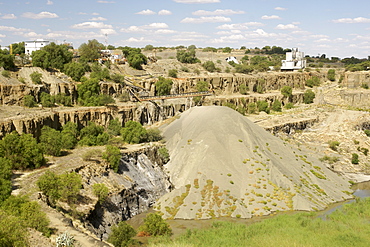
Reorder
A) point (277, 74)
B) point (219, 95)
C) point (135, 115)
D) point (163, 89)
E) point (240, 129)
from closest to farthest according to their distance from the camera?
point (240, 129)
point (135, 115)
point (163, 89)
point (219, 95)
point (277, 74)

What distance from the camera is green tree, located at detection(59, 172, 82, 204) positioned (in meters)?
34.9

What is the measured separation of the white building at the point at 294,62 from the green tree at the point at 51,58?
6980cm

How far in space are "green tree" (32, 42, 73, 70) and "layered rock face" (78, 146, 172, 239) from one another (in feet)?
93.2

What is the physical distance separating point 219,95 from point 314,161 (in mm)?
36526

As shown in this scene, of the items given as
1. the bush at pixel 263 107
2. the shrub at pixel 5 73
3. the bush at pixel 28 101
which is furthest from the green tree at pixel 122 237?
the bush at pixel 263 107

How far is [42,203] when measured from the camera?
33.3m

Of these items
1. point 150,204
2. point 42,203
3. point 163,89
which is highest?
point 163,89

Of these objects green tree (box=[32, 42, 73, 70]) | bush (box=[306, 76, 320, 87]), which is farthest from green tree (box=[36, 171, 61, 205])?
bush (box=[306, 76, 320, 87])

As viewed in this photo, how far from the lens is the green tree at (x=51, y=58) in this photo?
227 feet

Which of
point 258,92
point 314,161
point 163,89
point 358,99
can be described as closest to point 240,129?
point 314,161

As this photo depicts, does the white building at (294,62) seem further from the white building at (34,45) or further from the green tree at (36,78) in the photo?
the green tree at (36,78)

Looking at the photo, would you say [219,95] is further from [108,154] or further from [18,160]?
[18,160]

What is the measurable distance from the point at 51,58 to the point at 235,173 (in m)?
40.7

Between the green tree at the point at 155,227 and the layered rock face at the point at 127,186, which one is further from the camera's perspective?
the layered rock face at the point at 127,186
